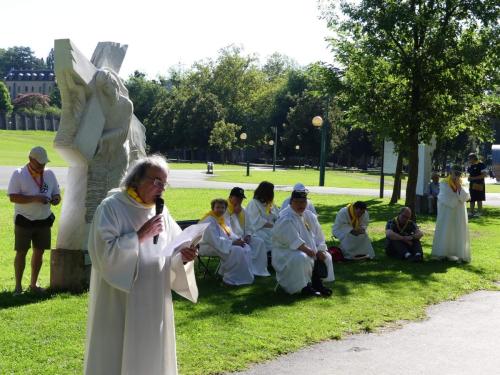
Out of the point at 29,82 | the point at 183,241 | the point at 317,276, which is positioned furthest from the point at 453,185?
the point at 29,82

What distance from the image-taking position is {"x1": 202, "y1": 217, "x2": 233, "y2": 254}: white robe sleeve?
10.2 meters

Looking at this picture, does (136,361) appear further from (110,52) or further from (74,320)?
(110,52)

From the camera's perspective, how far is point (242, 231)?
11141 millimetres

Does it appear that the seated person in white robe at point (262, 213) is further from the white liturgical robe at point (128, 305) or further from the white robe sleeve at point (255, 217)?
the white liturgical robe at point (128, 305)

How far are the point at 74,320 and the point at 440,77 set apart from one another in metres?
12.1

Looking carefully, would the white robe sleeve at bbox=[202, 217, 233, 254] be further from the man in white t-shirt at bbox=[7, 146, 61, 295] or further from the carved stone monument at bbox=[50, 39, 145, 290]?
the man in white t-shirt at bbox=[7, 146, 61, 295]

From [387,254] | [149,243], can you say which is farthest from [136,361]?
[387,254]

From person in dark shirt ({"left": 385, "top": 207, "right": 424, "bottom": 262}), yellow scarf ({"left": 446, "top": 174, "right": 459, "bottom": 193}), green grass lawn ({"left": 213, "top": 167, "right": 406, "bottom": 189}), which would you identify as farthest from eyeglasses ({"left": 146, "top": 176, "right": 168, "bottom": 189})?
green grass lawn ({"left": 213, "top": 167, "right": 406, "bottom": 189})

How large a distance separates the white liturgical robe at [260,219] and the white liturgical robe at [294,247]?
2009 millimetres

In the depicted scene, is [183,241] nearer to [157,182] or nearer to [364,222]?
[157,182]

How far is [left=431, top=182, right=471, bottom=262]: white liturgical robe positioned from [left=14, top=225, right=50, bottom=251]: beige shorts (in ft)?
26.8

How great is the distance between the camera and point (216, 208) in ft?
34.2

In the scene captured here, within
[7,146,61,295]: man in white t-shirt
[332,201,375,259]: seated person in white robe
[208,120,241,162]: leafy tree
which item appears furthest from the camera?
[208,120,241,162]: leafy tree

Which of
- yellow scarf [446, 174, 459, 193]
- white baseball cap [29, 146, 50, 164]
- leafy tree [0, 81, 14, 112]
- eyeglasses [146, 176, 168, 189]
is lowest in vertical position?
yellow scarf [446, 174, 459, 193]
